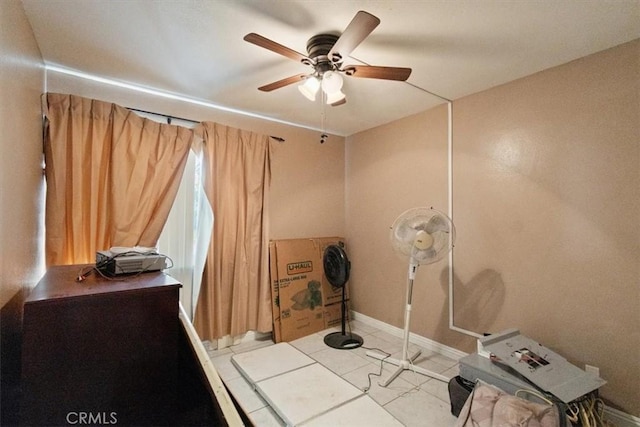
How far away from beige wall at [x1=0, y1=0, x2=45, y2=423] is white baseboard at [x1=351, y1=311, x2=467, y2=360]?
9.37ft

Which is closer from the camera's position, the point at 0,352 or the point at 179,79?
the point at 0,352

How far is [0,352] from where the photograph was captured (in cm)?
108

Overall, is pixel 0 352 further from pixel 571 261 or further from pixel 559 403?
pixel 571 261

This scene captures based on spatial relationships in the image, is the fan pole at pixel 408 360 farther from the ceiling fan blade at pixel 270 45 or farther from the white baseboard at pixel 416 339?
the ceiling fan blade at pixel 270 45

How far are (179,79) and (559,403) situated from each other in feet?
10.4

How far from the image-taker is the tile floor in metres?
1.86

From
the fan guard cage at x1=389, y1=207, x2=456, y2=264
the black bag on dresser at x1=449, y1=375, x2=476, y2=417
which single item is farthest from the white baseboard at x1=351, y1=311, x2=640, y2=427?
the fan guard cage at x1=389, y1=207, x2=456, y2=264

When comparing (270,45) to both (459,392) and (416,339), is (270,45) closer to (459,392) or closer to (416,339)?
(459,392)

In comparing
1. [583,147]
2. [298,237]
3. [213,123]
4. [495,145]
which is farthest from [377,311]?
[213,123]

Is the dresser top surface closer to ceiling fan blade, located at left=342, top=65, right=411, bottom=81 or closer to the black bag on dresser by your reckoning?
ceiling fan blade, located at left=342, top=65, right=411, bottom=81

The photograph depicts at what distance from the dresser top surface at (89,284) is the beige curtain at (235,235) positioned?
1.30 m

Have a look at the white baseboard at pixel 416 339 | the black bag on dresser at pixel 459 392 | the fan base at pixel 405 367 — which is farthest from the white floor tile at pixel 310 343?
the black bag on dresser at pixel 459 392

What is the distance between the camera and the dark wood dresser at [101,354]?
34.7 inches
